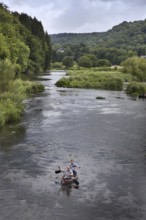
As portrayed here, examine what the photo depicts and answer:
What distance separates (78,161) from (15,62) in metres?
63.5

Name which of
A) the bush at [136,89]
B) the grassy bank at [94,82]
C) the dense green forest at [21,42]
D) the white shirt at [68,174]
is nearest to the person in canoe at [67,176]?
the white shirt at [68,174]

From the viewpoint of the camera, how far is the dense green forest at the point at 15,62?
174 ft

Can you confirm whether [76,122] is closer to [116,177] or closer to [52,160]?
[52,160]

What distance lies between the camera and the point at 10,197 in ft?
85.3

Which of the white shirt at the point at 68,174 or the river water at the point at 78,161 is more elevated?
the white shirt at the point at 68,174

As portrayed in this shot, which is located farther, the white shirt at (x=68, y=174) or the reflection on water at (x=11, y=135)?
the reflection on water at (x=11, y=135)

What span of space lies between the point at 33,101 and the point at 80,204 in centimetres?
4993

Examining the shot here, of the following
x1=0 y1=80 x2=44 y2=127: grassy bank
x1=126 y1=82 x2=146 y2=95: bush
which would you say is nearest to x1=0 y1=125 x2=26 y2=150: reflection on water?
x1=0 y1=80 x2=44 y2=127: grassy bank

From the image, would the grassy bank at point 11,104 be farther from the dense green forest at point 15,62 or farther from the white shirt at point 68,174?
the white shirt at point 68,174

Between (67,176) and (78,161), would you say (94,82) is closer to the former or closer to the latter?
(78,161)

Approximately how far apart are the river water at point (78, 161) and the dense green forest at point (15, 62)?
2.84 meters

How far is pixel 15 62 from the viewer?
93.1 meters

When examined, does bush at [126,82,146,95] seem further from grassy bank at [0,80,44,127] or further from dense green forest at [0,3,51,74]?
grassy bank at [0,80,44,127]

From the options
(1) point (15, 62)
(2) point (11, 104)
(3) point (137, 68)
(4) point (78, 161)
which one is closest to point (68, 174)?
(4) point (78, 161)
